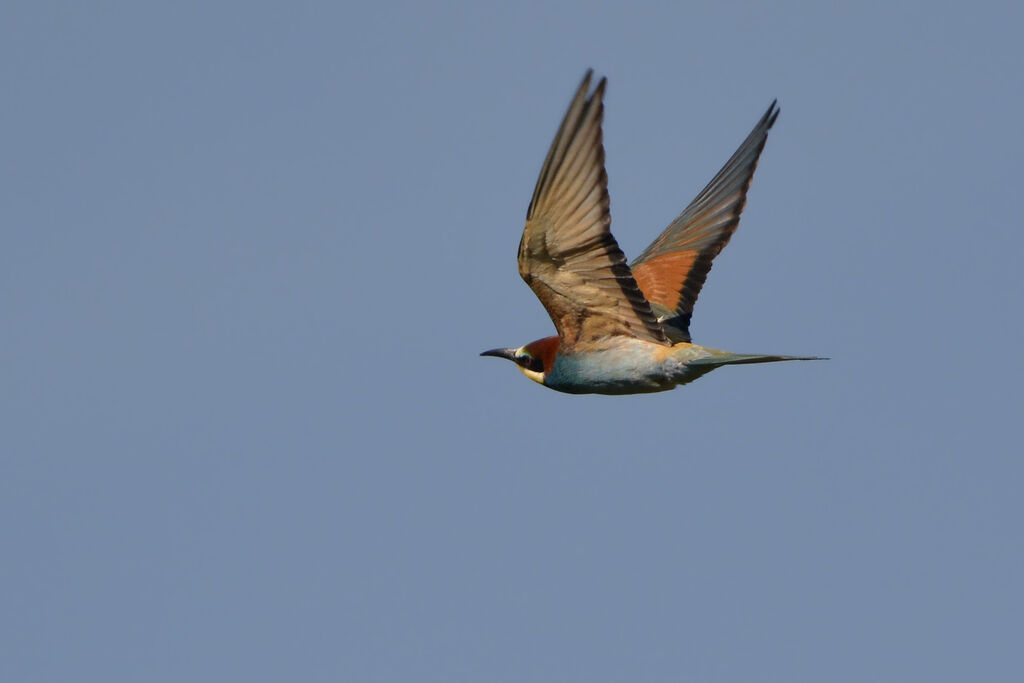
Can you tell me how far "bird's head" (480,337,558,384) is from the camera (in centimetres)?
1095

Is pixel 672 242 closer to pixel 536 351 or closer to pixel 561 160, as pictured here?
pixel 536 351

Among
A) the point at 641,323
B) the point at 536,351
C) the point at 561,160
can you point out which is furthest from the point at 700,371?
the point at 561,160

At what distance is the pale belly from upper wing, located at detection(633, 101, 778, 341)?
4.36 ft

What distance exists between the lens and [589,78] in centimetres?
866

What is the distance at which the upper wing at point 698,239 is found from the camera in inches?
472

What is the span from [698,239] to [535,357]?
2.13 metres

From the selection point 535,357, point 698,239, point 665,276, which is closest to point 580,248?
point 535,357

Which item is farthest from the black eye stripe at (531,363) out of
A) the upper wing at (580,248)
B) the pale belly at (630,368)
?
the upper wing at (580,248)

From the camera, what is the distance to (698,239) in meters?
12.4

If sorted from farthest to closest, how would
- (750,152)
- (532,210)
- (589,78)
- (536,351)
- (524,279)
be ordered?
(750,152), (536,351), (524,279), (532,210), (589,78)

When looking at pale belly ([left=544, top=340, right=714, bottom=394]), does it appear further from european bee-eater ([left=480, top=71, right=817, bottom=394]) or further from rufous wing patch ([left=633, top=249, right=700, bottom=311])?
rufous wing patch ([left=633, top=249, right=700, bottom=311])

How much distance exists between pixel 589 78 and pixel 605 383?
277 centimetres

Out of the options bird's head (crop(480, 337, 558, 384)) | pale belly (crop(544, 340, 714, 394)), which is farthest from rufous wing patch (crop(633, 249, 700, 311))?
pale belly (crop(544, 340, 714, 394))

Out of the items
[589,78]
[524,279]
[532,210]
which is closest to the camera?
[589,78]
